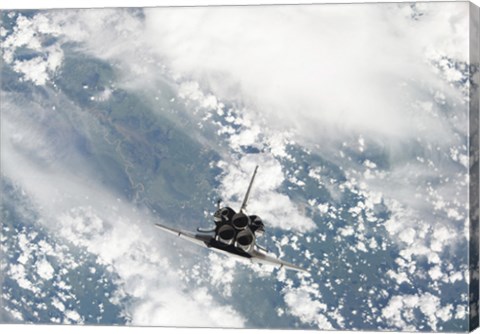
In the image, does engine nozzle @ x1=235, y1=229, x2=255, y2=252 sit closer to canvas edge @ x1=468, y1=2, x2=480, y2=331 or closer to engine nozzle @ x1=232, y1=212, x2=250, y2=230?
engine nozzle @ x1=232, y1=212, x2=250, y2=230

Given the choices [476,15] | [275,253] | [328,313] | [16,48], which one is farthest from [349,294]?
[16,48]

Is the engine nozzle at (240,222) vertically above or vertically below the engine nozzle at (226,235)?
above

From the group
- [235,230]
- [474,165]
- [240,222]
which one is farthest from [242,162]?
[235,230]

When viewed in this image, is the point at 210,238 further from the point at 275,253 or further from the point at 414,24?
the point at 414,24

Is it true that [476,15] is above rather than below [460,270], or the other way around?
above

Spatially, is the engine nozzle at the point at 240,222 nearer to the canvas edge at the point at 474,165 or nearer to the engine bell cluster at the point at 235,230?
the engine bell cluster at the point at 235,230

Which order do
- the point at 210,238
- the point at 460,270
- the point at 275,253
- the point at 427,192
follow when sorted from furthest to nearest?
the point at 275,253, the point at 427,192, the point at 460,270, the point at 210,238

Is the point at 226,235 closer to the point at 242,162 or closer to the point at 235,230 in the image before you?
the point at 235,230

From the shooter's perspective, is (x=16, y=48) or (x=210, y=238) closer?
(x=210, y=238)

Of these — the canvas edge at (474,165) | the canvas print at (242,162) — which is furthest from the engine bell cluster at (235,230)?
the canvas edge at (474,165)
